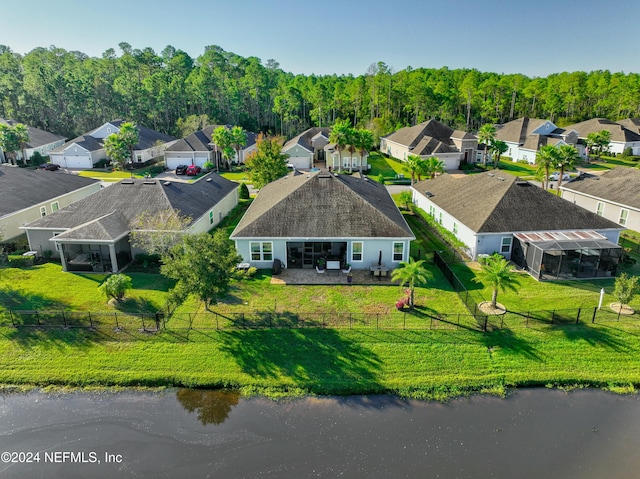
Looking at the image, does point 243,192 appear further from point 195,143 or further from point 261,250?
point 195,143

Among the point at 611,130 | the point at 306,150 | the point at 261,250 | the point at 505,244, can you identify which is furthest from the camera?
the point at 611,130

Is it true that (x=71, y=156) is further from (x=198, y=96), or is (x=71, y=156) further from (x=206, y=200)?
(x=206, y=200)

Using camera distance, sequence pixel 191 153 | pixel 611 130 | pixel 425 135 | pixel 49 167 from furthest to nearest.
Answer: pixel 611 130 → pixel 425 135 → pixel 191 153 → pixel 49 167

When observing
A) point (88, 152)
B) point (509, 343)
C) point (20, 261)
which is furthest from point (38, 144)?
point (509, 343)

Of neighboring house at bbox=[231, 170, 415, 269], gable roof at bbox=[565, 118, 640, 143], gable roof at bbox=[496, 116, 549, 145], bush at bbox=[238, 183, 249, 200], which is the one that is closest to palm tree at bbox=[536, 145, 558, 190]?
neighboring house at bbox=[231, 170, 415, 269]

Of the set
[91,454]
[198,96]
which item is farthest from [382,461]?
[198,96]

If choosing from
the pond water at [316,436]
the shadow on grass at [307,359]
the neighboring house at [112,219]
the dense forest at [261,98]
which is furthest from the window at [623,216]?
the dense forest at [261,98]

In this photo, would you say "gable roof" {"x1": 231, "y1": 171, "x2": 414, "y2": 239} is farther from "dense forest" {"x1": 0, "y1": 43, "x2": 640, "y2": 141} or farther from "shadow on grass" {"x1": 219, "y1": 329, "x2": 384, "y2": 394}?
"dense forest" {"x1": 0, "y1": 43, "x2": 640, "y2": 141}

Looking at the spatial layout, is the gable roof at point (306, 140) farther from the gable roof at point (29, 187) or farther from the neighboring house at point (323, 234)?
the neighboring house at point (323, 234)
